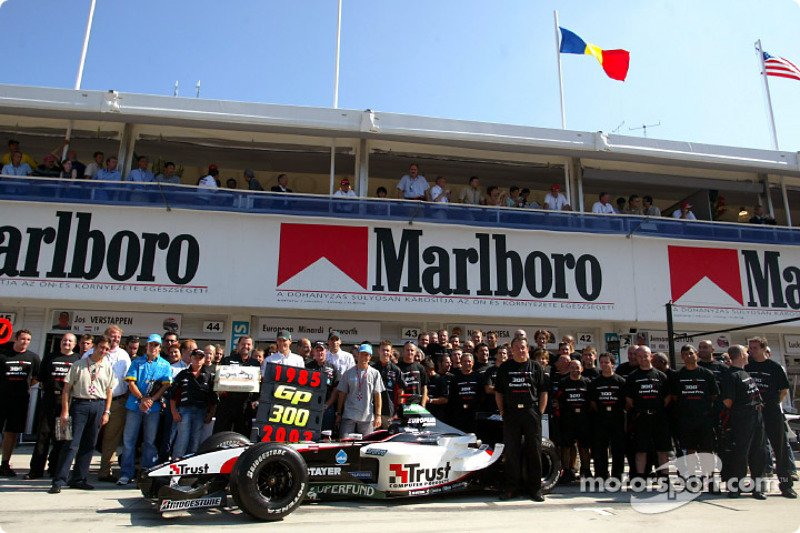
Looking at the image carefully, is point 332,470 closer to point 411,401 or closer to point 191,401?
point 411,401

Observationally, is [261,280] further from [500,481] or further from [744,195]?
[744,195]

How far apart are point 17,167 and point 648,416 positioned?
13.1 metres

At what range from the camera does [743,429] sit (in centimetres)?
711

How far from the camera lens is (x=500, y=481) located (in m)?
6.64

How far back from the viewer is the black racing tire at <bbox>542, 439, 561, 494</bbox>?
22.1 ft

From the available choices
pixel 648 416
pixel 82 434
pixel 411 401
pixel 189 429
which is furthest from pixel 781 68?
pixel 82 434

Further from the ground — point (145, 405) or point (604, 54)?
point (604, 54)

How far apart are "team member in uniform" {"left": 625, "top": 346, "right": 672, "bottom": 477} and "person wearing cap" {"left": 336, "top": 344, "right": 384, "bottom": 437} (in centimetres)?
335

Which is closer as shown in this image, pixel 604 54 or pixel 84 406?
pixel 84 406

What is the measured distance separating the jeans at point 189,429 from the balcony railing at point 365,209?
18.4 feet

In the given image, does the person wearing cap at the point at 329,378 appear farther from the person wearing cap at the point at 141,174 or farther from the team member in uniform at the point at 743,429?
the person wearing cap at the point at 141,174

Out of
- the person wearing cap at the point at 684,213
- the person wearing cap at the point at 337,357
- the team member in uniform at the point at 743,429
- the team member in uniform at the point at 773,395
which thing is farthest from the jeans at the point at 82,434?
the person wearing cap at the point at 684,213

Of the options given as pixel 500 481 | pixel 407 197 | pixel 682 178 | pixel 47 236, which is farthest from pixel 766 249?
pixel 47 236

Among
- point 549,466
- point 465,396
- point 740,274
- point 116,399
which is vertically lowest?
point 549,466
